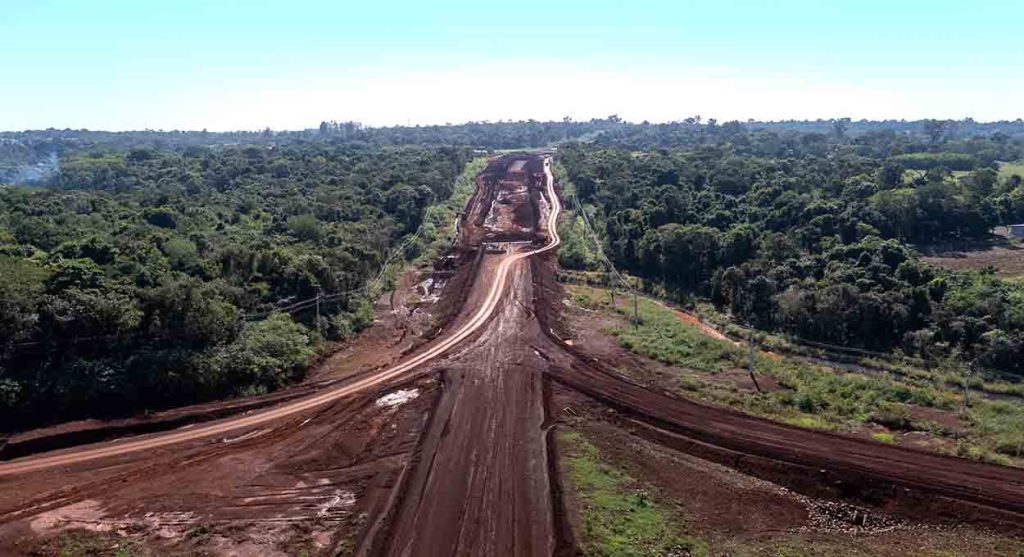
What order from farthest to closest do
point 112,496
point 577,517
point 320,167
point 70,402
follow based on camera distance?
1. point 320,167
2. point 70,402
3. point 112,496
4. point 577,517

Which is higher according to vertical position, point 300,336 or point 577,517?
point 300,336

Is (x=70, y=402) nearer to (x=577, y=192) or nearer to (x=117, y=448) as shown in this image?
(x=117, y=448)

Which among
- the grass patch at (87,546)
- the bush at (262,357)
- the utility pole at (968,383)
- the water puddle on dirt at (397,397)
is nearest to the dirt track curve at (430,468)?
the water puddle on dirt at (397,397)

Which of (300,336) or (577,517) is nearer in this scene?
(577,517)

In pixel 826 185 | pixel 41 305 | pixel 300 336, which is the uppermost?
pixel 826 185

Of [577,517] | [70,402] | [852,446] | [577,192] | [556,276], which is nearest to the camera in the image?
[577,517]

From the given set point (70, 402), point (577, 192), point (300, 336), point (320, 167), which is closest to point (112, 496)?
point (70, 402)

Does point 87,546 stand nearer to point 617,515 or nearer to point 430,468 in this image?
point 430,468

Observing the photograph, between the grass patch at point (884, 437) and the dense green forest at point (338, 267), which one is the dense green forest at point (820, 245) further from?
the grass patch at point (884, 437)
